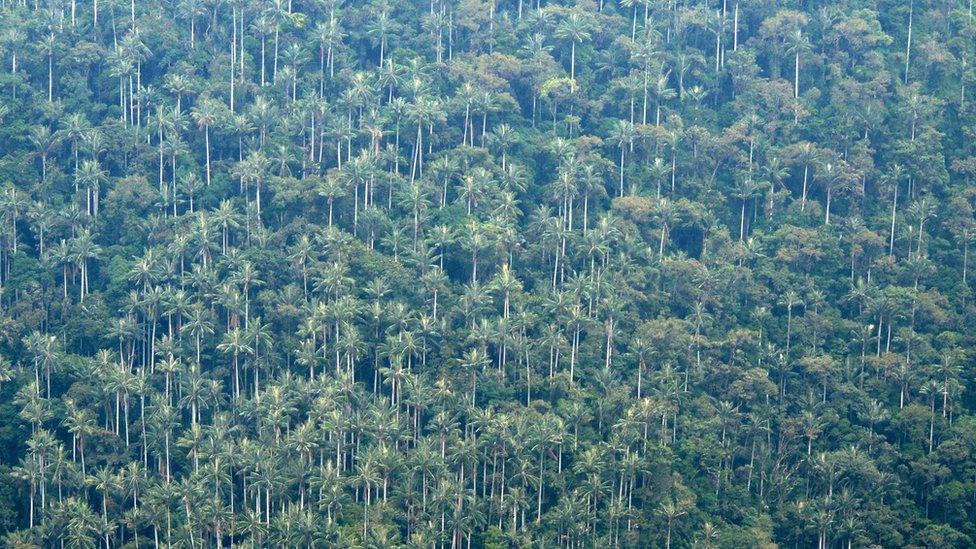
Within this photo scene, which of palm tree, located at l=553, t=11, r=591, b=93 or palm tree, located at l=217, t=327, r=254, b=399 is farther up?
palm tree, located at l=553, t=11, r=591, b=93

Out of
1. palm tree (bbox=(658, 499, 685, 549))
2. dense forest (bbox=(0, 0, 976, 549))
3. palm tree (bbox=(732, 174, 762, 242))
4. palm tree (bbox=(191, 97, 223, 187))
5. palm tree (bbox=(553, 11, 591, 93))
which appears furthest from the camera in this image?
palm tree (bbox=(553, 11, 591, 93))

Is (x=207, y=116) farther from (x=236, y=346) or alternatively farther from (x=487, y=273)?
(x=487, y=273)

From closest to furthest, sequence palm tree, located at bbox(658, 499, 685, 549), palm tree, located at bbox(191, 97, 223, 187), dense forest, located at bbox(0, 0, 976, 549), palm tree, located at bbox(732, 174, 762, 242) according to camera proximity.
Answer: palm tree, located at bbox(658, 499, 685, 549) → dense forest, located at bbox(0, 0, 976, 549) → palm tree, located at bbox(732, 174, 762, 242) → palm tree, located at bbox(191, 97, 223, 187)

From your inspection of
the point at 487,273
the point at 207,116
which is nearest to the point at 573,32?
the point at 487,273

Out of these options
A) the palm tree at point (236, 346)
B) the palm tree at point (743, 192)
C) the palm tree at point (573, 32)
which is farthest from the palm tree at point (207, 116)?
the palm tree at point (743, 192)

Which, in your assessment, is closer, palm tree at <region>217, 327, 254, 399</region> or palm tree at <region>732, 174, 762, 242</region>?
palm tree at <region>217, 327, 254, 399</region>

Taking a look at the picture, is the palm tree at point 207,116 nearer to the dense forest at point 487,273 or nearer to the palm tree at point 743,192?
the dense forest at point 487,273

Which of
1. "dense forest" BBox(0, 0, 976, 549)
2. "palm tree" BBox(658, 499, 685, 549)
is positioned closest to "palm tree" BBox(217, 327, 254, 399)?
"dense forest" BBox(0, 0, 976, 549)

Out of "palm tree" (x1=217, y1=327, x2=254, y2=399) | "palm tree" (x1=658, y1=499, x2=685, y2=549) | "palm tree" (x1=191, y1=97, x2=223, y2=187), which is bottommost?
"palm tree" (x1=658, y1=499, x2=685, y2=549)

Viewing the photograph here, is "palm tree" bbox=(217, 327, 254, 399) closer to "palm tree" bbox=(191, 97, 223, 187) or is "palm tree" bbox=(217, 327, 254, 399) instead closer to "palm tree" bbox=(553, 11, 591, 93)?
"palm tree" bbox=(191, 97, 223, 187)
